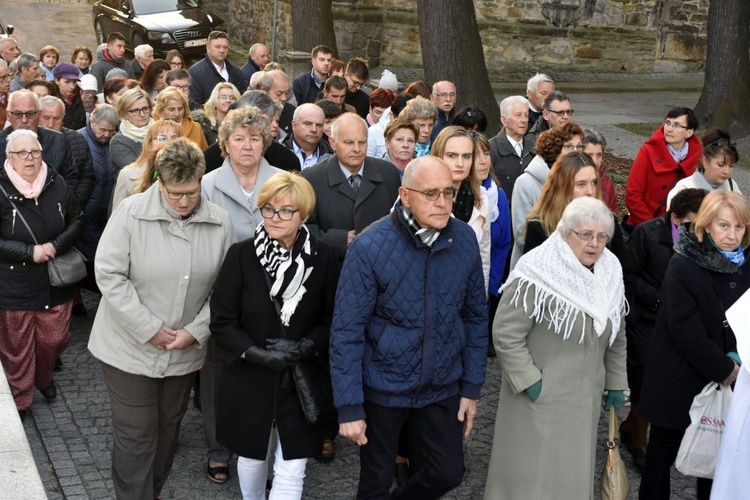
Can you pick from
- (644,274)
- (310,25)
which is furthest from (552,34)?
(644,274)

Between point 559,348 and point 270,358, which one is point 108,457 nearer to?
point 270,358

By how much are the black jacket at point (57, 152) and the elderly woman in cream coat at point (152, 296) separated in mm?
2496

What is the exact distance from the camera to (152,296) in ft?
18.1

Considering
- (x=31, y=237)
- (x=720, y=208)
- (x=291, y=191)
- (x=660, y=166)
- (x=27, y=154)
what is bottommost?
(x=31, y=237)

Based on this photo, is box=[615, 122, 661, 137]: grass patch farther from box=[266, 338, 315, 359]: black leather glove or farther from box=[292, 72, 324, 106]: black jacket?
box=[266, 338, 315, 359]: black leather glove

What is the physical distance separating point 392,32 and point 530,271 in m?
17.1

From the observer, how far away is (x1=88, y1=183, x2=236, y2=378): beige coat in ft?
17.8

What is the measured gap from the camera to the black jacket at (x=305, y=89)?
11.9 meters

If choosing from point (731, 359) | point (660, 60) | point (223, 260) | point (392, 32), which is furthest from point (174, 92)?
point (660, 60)

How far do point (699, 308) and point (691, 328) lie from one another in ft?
0.41

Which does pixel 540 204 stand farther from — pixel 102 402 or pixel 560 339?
pixel 102 402

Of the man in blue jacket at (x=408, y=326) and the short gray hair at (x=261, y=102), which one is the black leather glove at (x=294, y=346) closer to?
the man in blue jacket at (x=408, y=326)

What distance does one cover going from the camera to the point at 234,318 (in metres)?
5.30

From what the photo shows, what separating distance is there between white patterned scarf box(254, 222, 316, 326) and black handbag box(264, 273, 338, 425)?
4cm
